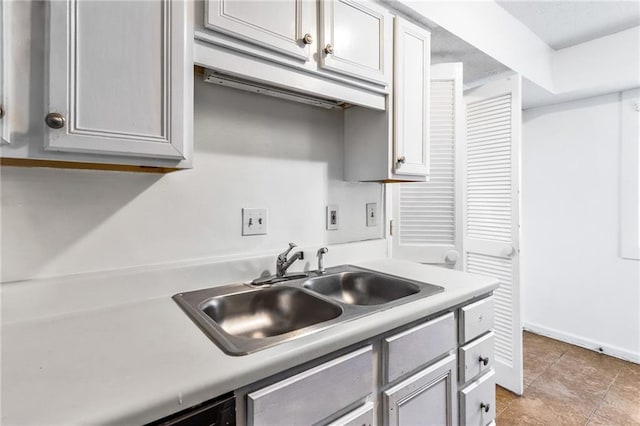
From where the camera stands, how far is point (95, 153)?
0.79 meters

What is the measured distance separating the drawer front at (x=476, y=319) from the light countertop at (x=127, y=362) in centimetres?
32

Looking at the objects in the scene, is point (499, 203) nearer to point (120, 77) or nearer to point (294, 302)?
point (294, 302)

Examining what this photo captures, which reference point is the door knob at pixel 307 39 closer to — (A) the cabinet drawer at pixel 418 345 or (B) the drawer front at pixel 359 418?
(A) the cabinet drawer at pixel 418 345

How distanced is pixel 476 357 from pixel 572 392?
57.9 inches

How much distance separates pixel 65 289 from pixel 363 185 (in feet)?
4.49

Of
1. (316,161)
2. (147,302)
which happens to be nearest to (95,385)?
(147,302)

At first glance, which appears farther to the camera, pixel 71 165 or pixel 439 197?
pixel 439 197

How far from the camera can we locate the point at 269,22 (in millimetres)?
1091

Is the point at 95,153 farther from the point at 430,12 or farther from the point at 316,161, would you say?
the point at 430,12

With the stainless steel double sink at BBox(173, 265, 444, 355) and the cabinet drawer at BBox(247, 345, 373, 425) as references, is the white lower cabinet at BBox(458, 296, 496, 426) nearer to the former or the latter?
the stainless steel double sink at BBox(173, 265, 444, 355)

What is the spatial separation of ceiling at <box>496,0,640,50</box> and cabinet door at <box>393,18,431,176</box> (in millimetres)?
980

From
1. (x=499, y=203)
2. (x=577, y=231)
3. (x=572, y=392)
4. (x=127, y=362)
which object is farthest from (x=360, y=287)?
(x=577, y=231)

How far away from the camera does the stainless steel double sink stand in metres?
1.01

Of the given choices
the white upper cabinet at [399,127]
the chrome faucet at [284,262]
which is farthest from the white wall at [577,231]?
the chrome faucet at [284,262]
